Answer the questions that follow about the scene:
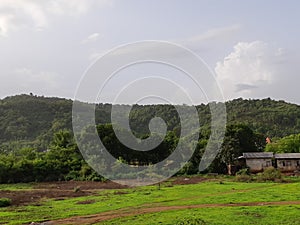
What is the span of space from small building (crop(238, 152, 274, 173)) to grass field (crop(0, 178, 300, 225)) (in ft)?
57.0

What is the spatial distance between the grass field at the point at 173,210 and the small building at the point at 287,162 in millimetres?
18725

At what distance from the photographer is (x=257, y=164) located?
45.1m

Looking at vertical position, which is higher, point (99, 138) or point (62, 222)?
point (99, 138)

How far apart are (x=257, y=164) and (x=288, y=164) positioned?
364cm

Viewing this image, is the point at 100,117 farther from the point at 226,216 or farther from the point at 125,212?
the point at 226,216

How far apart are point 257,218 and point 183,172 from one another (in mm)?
29622

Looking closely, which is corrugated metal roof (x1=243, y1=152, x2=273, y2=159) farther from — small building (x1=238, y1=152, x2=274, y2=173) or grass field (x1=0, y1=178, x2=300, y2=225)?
grass field (x1=0, y1=178, x2=300, y2=225)

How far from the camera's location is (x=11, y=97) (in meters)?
112

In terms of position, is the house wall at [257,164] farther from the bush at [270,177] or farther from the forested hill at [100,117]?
the forested hill at [100,117]

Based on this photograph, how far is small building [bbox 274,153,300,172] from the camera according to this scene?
4547 cm

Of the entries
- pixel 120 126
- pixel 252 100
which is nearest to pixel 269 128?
pixel 252 100

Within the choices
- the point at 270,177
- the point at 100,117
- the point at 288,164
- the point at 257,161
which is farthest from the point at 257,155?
the point at 100,117

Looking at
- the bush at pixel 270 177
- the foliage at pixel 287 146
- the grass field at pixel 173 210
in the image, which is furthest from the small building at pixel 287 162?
the grass field at pixel 173 210

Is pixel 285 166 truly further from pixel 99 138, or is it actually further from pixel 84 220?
pixel 84 220
